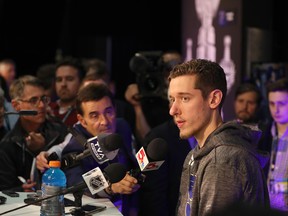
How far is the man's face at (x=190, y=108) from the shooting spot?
7.27 ft

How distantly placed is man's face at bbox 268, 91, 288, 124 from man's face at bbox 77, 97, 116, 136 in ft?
4.90

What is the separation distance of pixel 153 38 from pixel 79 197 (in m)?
5.99

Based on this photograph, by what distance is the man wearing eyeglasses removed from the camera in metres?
3.45

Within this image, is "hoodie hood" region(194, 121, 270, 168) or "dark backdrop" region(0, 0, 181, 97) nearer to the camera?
"hoodie hood" region(194, 121, 270, 168)

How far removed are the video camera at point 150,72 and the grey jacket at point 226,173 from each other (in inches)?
91.7

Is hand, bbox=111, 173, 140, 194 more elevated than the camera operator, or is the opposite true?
the camera operator

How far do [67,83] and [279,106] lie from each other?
1.85 metres

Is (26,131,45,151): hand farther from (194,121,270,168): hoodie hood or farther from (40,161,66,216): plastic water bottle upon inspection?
(194,121,270,168): hoodie hood

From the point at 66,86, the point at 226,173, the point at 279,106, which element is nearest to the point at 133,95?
the point at 66,86

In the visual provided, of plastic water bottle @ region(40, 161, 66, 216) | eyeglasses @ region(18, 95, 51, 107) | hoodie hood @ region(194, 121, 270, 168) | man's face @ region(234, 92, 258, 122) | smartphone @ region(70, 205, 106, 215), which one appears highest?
hoodie hood @ region(194, 121, 270, 168)

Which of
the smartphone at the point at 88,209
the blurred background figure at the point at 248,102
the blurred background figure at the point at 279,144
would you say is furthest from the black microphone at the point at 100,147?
the blurred background figure at the point at 248,102

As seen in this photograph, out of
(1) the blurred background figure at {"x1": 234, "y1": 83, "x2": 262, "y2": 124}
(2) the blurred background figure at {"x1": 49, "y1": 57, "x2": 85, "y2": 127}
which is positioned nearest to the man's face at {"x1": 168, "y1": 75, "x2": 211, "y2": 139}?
(2) the blurred background figure at {"x1": 49, "y1": 57, "x2": 85, "y2": 127}

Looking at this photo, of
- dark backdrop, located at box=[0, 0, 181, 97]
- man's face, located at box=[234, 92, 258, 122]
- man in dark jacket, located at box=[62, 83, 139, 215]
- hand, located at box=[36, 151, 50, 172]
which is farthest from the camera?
dark backdrop, located at box=[0, 0, 181, 97]

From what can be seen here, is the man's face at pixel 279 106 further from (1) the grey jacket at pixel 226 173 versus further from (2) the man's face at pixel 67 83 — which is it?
(1) the grey jacket at pixel 226 173
